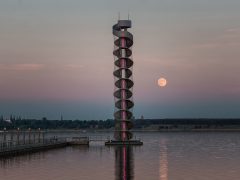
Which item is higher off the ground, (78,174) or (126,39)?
(126,39)

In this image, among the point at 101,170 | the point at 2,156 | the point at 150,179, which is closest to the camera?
the point at 150,179

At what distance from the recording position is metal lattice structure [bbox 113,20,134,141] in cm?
10781

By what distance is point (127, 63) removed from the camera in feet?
357

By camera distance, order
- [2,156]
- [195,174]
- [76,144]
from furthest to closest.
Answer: [76,144], [2,156], [195,174]

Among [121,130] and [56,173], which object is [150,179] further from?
[121,130]

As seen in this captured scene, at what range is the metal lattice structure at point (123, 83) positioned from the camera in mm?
107812

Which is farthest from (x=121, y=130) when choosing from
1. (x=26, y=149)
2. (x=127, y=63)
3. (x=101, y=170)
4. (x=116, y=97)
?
(x=101, y=170)

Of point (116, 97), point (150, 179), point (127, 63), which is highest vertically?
point (127, 63)

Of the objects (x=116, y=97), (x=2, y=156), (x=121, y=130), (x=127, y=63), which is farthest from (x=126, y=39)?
(x=2, y=156)

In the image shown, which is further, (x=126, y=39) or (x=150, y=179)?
(x=126, y=39)

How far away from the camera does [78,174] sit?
49875 mm

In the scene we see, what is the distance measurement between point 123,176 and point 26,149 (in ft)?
137

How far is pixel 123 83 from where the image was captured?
352 feet

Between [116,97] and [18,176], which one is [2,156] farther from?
[116,97]
